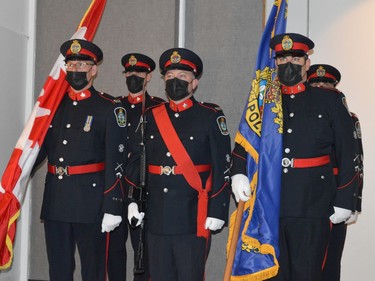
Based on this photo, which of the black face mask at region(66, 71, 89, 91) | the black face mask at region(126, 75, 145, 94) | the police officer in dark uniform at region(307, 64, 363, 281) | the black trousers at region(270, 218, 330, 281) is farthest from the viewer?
the black face mask at region(126, 75, 145, 94)

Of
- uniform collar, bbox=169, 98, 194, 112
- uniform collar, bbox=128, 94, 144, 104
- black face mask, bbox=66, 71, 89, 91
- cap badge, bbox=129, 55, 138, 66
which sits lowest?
uniform collar, bbox=169, 98, 194, 112

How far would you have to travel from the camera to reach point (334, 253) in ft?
13.2

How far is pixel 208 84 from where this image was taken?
4719mm

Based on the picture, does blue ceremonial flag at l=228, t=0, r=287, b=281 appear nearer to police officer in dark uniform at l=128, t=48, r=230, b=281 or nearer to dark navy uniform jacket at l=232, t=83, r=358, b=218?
dark navy uniform jacket at l=232, t=83, r=358, b=218

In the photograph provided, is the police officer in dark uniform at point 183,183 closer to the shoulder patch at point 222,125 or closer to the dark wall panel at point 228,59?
the shoulder patch at point 222,125

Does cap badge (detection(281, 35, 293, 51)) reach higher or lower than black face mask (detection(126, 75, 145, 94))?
higher

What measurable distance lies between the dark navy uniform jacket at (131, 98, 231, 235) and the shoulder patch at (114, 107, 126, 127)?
0.18m

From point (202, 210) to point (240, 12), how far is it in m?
2.00

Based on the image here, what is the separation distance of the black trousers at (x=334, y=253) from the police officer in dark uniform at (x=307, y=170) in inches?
29.6

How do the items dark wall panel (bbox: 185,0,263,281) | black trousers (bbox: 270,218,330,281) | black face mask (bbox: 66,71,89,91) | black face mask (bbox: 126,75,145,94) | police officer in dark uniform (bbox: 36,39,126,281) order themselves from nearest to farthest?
black trousers (bbox: 270,218,330,281) < police officer in dark uniform (bbox: 36,39,126,281) < black face mask (bbox: 66,71,89,91) < black face mask (bbox: 126,75,145,94) < dark wall panel (bbox: 185,0,263,281)

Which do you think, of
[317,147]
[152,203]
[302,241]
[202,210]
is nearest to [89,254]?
[152,203]

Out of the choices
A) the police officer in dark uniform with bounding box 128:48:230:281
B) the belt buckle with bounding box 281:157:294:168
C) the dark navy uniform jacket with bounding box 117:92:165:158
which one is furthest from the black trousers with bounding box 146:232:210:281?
the dark navy uniform jacket with bounding box 117:92:165:158

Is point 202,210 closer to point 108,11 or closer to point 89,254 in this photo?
point 89,254

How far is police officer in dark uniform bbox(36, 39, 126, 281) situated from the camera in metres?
3.45
